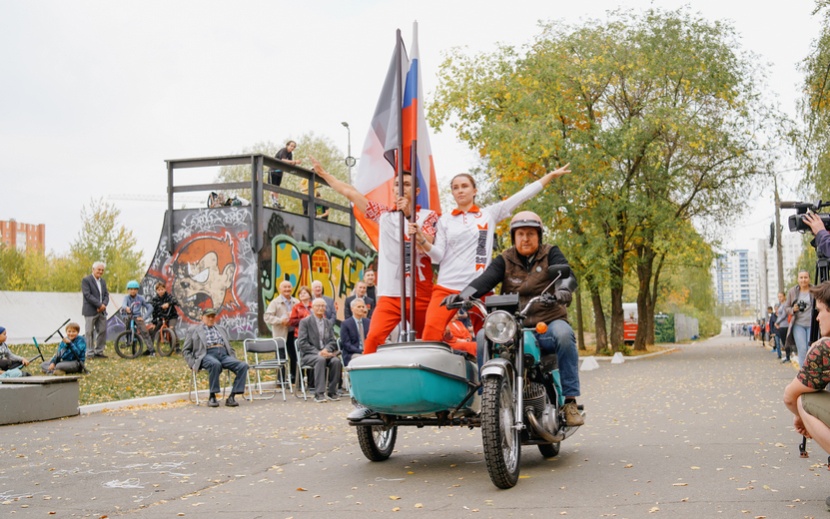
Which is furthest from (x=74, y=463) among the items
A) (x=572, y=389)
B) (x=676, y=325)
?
(x=676, y=325)

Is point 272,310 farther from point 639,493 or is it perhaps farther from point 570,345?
point 639,493

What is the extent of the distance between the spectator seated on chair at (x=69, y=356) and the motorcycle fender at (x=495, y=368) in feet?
34.2

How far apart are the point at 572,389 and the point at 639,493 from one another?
147 centimetres

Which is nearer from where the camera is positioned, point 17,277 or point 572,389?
point 572,389

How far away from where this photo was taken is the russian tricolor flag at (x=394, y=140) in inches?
324

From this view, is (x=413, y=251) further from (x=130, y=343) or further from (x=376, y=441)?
(x=130, y=343)

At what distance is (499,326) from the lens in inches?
255

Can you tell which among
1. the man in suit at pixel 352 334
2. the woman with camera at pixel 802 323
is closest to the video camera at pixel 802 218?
the woman with camera at pixel 802 323

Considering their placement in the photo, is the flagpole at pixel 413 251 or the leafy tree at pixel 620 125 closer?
the flagpole at pixel 413 251

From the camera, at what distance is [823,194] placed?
20891 mm

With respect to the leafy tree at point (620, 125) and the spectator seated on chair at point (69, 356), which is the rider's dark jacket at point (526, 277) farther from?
the leafy tree at point (620, 125)

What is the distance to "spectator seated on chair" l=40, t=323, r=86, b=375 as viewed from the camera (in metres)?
15.0

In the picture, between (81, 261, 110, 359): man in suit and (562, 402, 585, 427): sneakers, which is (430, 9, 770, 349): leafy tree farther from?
(562, 402, 585, 427): sneakers

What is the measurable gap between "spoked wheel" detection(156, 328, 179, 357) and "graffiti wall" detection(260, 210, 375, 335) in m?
3.83
